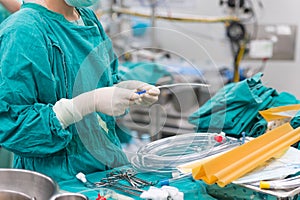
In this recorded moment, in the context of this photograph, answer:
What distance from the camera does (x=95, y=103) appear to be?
48.9 inches

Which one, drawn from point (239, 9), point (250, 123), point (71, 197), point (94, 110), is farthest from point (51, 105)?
point (239, 9)

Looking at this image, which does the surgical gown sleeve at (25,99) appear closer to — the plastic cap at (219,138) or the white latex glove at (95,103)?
the white latex glove at (95,103)

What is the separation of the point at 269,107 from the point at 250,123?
11cm

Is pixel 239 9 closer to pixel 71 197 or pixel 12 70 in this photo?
pixel 12 70

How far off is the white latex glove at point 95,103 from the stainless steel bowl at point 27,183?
25 cm

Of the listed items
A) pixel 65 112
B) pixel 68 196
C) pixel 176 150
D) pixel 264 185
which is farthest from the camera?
A: pixel 176 150

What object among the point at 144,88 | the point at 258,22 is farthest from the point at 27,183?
the point at 258,22

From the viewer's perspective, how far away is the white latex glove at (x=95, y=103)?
1.19 metres

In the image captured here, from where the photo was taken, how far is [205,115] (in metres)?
1.53

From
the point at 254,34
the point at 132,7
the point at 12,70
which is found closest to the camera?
the point at 12,70

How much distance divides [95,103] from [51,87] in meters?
0.14

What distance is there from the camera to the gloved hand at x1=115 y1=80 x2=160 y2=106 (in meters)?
1.21

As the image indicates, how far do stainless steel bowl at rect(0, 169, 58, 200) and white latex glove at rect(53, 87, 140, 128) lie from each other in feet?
0.83

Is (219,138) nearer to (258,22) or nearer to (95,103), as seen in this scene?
(95,103)
